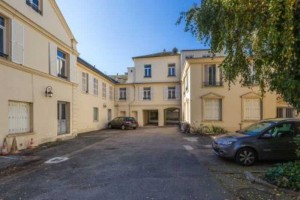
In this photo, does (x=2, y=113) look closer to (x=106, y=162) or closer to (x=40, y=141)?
(x=40, y=141)

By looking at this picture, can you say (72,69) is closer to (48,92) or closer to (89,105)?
(48,92)

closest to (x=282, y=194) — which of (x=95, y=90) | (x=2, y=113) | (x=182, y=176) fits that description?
(x=182, y=176)

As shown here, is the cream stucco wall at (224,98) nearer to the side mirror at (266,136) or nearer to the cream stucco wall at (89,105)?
the cream stucco wall at (89,105)

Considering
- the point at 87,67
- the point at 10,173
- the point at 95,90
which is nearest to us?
the point at 10,173

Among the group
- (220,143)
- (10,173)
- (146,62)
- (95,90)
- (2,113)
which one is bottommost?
(10,173)

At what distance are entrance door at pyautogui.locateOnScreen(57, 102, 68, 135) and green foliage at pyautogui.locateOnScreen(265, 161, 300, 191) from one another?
43.5ft

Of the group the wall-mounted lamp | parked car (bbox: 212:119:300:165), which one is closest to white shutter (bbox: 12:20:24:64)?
the wall-mounted lamp

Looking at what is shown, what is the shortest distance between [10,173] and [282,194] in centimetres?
742

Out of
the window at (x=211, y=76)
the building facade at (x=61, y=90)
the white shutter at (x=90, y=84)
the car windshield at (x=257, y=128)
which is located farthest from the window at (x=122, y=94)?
the car windshield at (x=257, y=128)

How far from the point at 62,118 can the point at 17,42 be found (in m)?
6.51

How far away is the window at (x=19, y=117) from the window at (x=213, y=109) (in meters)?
12.4

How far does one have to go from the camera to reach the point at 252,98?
65.6ft

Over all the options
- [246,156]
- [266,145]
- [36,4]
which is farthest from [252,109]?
[36,4]

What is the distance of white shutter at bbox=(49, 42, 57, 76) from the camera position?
1558 centimetres
